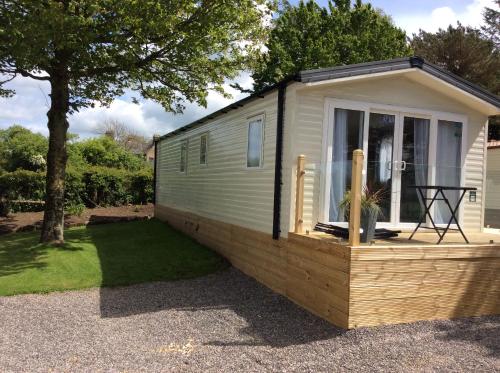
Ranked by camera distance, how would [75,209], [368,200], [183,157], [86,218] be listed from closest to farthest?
[368,200], [183,157], [86,218], [75,209]

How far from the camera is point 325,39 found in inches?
745

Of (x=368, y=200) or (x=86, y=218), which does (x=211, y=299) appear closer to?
(x=368, y=200)

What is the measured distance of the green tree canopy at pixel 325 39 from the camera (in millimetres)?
18828

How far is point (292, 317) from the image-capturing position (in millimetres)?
5711

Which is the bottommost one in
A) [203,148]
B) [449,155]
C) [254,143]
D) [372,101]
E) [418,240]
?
[418,240]

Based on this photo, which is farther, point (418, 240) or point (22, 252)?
point (22, 252)

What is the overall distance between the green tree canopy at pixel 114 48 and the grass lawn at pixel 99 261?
3.19 feet

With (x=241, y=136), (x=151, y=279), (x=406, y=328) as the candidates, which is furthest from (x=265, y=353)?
(x=241, y=136)

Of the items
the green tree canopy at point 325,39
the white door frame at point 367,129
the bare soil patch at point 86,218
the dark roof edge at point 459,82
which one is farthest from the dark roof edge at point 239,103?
the green tree canopy at point 325,39

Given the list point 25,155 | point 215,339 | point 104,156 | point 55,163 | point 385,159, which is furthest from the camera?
point 104,156

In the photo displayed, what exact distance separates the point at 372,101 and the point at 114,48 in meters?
5.45

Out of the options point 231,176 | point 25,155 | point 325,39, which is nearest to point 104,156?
point 25,155

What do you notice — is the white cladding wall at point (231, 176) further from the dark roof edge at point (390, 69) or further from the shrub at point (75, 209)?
the shrub at point (75, 209)

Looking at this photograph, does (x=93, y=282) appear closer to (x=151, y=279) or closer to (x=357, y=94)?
(x=151, y=279)
